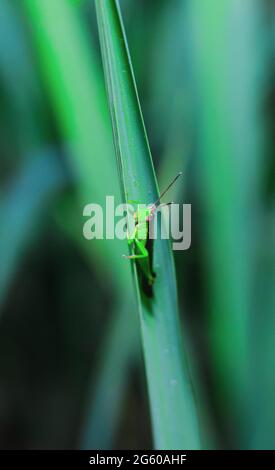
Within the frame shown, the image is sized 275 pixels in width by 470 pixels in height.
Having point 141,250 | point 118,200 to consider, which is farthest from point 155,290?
point 118,200

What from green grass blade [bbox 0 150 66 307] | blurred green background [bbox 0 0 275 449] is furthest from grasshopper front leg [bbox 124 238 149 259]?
green grass blade [bbox 0 150 66 307]

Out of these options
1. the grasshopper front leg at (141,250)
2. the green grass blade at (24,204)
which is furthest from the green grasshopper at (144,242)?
the green grass blade at (24,204)

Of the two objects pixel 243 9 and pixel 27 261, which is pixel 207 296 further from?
pixel 243 9

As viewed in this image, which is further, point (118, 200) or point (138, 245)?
point (118, 200)

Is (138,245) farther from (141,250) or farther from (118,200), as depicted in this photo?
(118,200)

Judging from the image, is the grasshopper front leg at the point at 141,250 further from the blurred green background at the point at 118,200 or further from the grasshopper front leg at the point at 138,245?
the blurred green background at the point at 118,200

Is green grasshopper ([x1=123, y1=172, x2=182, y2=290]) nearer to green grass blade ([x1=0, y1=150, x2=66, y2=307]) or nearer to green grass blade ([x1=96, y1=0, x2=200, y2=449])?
green grass blade ([x1=96, y1=0, x2=200, y2=449])
